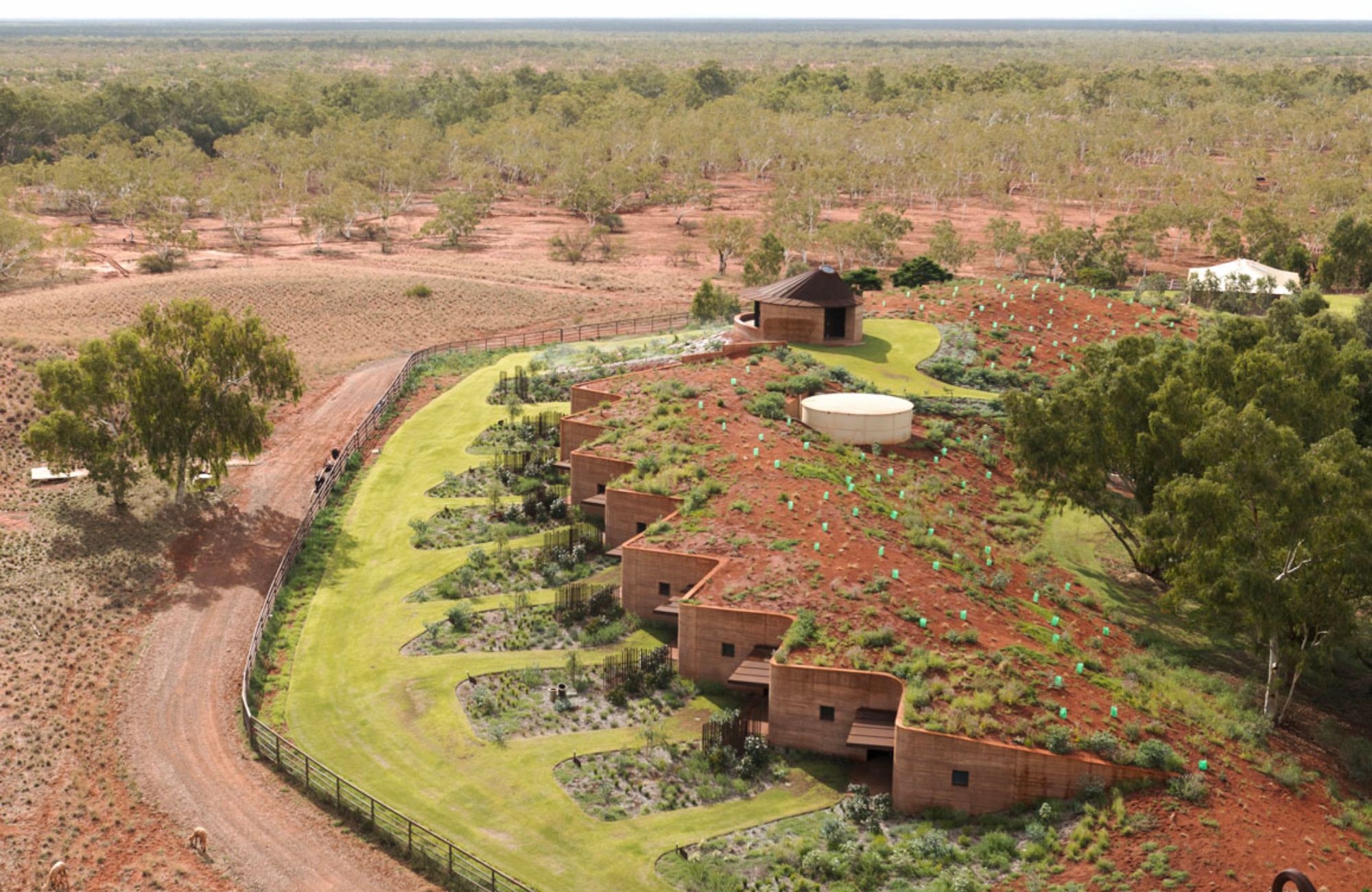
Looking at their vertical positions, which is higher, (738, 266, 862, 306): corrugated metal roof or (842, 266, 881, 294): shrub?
(738, 266, 862, 306): corrugated metal roof

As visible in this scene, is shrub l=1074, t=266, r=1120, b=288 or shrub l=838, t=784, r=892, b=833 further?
shrub l=1074, t=266, r=1120, b=288

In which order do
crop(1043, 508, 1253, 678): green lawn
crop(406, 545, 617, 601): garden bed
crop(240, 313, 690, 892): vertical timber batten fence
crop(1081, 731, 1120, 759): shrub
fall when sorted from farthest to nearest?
1. crop(406, 545, 617, 601): garden bed
2. crop(1043, 508, 1253, 678): green lawn
3. crop(1081, 731, 1120, 759): shrub
4. crop(240, 313, 690, 892): vertical timber batten fence

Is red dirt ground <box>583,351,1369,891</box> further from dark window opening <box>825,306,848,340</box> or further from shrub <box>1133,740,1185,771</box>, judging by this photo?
dark window opening <box>825,306,848,340</box>

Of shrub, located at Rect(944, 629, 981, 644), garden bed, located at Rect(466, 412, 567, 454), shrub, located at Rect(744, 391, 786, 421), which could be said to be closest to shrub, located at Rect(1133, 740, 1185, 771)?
shrub, located at Rect(944, 629, 981, 644)

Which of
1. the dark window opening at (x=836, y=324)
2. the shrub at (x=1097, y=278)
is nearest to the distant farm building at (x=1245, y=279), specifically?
the shrub at (x=1097, y=278)

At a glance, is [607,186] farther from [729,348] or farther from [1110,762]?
[1110,762]

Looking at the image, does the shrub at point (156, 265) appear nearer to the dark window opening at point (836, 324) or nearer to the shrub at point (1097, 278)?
the dark window opening at point (836, 324)
